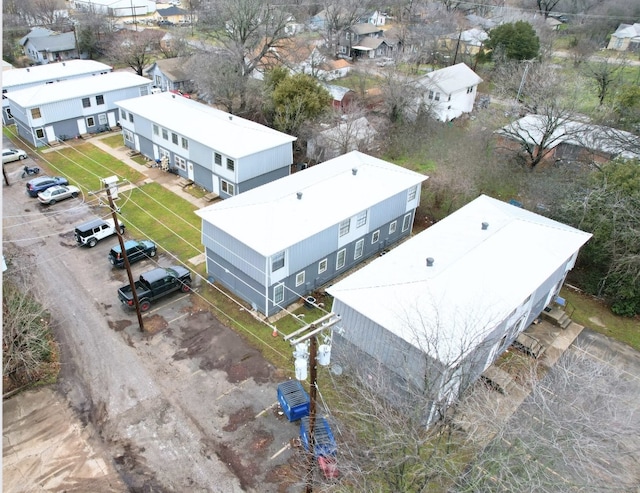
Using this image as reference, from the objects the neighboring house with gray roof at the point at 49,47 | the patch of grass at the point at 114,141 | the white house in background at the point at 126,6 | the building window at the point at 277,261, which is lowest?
the patch of grass at the point at 114,141

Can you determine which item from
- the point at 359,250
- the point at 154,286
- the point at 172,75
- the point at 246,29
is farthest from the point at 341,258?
the point at 172,75

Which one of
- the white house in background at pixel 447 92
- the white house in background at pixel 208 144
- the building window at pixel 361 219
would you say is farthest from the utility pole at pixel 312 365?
the white house in background at pixel 447 92

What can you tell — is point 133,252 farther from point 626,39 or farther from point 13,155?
point 626,39

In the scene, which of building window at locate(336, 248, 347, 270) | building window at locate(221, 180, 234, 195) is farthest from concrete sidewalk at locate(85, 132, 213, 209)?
building window at locate(336, 248, 347, 270)

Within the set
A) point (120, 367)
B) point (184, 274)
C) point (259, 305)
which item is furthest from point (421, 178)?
point (120, 367)

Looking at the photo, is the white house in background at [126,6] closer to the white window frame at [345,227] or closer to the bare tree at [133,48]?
the bare tree at [133,48]

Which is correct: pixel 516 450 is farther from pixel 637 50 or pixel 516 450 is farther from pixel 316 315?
pixel 637 50

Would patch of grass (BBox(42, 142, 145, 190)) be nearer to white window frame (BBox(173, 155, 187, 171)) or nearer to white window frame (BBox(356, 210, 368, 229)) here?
white window frame (BBox(173, 155, 187, 171))
